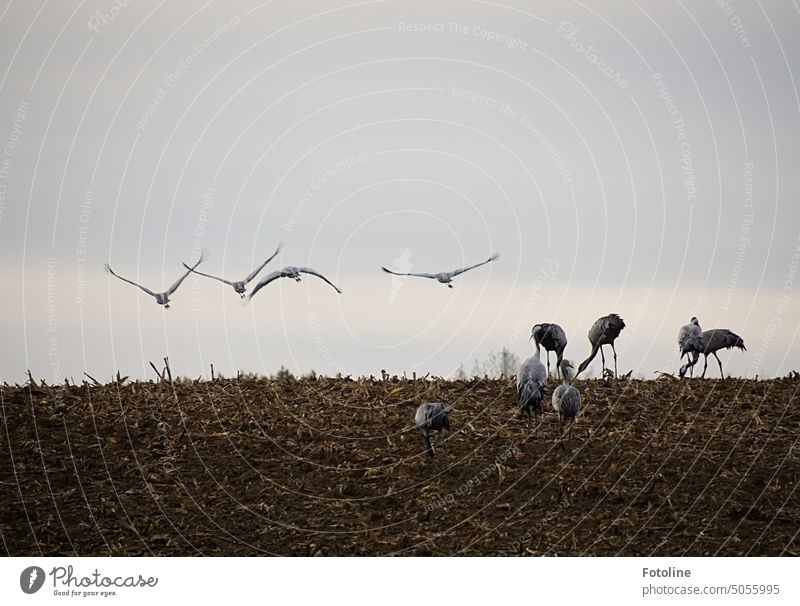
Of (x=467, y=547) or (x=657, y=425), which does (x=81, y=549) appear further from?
(x=657, y=425)

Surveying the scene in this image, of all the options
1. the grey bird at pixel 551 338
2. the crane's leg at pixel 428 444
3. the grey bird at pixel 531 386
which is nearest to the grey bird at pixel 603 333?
the grey bird at pixel 551 338

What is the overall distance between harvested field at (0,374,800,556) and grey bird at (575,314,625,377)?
1.17 metres

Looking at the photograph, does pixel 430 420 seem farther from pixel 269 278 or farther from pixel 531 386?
pixel 269 278

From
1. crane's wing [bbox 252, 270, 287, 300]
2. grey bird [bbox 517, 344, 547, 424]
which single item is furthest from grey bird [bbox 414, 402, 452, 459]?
crane's wing [bbox 252, 270, 287, 300]

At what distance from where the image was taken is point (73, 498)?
49.7 feet

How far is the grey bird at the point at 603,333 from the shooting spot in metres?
18.9

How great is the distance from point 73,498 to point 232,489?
87.6 inches

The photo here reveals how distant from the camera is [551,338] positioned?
18016 mm

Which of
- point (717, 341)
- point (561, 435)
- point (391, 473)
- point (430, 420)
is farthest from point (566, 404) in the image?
point (717, 341)

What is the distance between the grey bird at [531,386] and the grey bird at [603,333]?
2589 mm

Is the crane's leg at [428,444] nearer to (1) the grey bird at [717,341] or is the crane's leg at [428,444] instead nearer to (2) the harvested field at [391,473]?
(2) the harvested field at [391,473]

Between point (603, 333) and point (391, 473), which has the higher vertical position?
point (603, 333)

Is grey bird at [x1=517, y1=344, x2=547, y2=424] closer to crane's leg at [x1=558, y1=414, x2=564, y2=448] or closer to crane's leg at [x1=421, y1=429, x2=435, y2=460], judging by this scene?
crane's leg at [x1=558, y1=414, x2=564, y2=448]

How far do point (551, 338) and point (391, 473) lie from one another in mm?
4354
